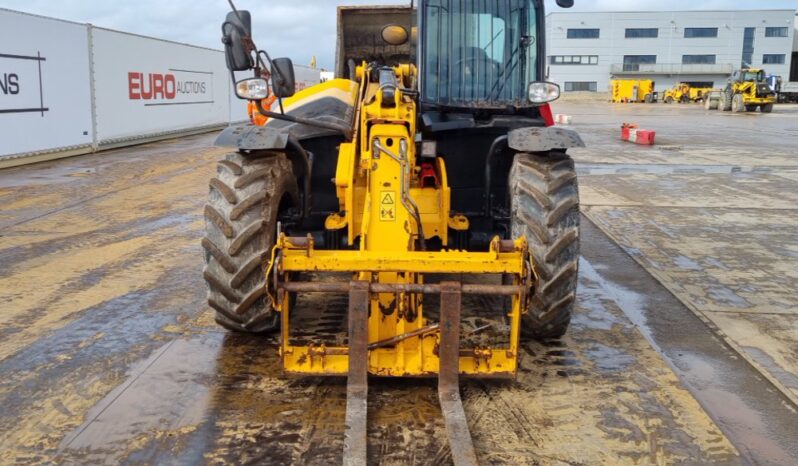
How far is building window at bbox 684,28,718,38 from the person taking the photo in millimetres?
73312

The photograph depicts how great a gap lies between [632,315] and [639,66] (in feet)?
239

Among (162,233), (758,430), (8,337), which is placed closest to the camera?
(758,430)

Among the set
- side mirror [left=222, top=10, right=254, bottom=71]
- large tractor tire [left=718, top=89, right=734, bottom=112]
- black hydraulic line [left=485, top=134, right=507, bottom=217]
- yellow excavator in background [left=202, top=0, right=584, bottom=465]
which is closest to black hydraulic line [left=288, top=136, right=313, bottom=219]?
yellow excavator in background [left=202, top=0, right=584, bottom=465]

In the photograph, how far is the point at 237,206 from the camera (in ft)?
14.7

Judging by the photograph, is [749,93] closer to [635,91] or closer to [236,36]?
[635,91]

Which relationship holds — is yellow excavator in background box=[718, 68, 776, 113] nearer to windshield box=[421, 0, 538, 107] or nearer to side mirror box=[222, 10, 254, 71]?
windshield box=[421, 0, 538, 107]

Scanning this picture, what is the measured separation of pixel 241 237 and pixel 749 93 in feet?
155

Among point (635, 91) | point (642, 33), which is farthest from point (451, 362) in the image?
point (642, 33)

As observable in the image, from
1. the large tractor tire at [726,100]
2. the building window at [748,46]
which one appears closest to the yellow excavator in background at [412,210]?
the large tractor tire at [726,100]

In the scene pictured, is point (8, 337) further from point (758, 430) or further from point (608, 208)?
point (608, 208)

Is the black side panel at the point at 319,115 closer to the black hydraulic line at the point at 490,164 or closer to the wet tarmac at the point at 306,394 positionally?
the black hydraulic line at the point at 490,164

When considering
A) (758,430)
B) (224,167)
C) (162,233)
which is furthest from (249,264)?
(162,233)

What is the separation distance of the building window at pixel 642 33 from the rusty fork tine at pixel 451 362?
76.7 m

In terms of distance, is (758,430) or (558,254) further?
(558,254)
